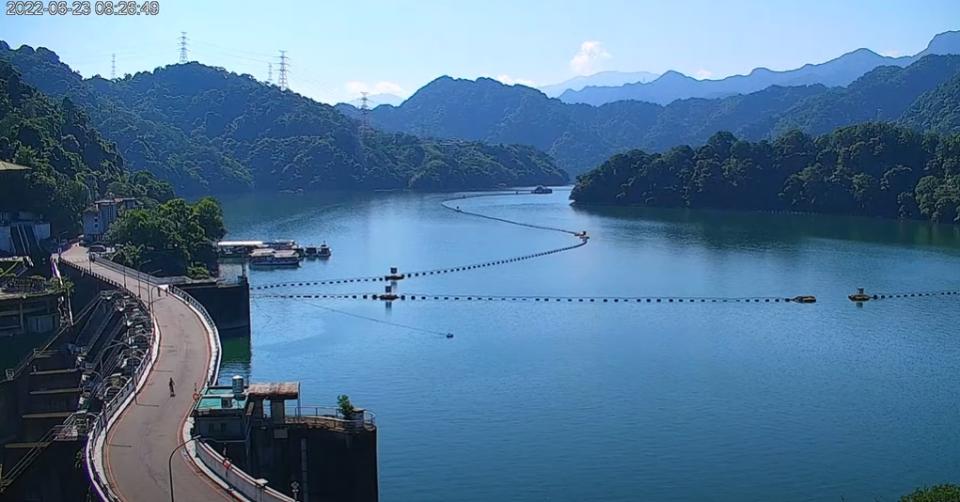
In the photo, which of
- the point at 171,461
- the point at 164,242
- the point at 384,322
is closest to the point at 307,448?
the point at 171,461

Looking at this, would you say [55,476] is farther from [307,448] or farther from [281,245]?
[281,245]

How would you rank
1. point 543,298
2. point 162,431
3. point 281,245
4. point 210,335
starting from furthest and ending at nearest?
1. point 281,245
2. point 543,298
3. point 210,335
4. point 162,431

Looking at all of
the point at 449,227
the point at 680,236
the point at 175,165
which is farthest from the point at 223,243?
the point at 175,165

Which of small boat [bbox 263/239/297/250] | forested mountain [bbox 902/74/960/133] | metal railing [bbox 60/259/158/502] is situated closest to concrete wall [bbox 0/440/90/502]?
metal railing [bbox 60/259/158/502]

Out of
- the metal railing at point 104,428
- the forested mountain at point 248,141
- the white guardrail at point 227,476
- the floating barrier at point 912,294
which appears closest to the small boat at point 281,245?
the floating barrier at point 912,294

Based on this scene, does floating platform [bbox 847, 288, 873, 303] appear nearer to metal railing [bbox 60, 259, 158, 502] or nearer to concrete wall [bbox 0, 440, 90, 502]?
metal railing [bbox 60, 259, 158, 502]

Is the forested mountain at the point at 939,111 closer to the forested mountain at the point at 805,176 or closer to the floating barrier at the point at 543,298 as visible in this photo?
the forested mountain at the point at 805,176
